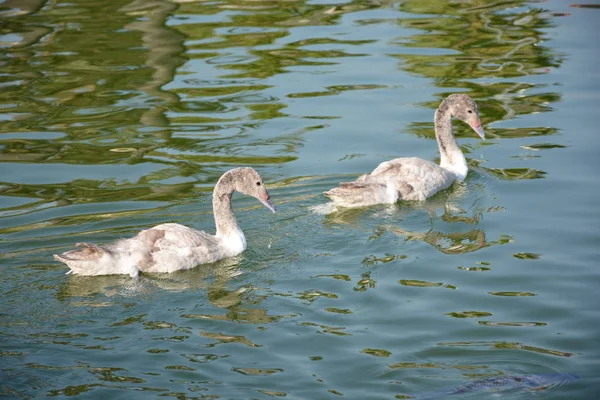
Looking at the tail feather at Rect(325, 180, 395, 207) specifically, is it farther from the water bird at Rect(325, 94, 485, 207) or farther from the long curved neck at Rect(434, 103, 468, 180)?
the long curved neck at Rect(434, 103, 468, 180)

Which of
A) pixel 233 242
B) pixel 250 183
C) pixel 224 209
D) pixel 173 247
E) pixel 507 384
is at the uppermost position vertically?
pixel 250 183

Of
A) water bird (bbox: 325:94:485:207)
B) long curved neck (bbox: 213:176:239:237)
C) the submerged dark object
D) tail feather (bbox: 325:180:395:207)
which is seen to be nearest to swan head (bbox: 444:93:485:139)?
water bird (bbox: 325:94:485:207)

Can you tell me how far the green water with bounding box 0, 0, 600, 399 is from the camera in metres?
8.06

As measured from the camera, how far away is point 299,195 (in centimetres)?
1180

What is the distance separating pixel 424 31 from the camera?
1842 cm

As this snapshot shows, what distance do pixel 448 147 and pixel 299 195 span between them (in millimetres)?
1956

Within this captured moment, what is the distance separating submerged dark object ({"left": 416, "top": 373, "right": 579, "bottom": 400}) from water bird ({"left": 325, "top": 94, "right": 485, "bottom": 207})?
3.81m

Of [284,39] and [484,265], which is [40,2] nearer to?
[284,39]

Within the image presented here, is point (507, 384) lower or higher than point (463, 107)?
lower

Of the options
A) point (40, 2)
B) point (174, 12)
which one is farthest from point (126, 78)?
point (40, 2)

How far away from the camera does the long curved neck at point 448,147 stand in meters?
12.3

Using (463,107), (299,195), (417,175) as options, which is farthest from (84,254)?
(463,107)

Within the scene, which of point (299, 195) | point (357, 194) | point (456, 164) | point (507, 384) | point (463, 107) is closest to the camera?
point (507, 384)

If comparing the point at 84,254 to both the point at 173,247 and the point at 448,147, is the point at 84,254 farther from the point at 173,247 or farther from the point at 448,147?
the point at 448,147
